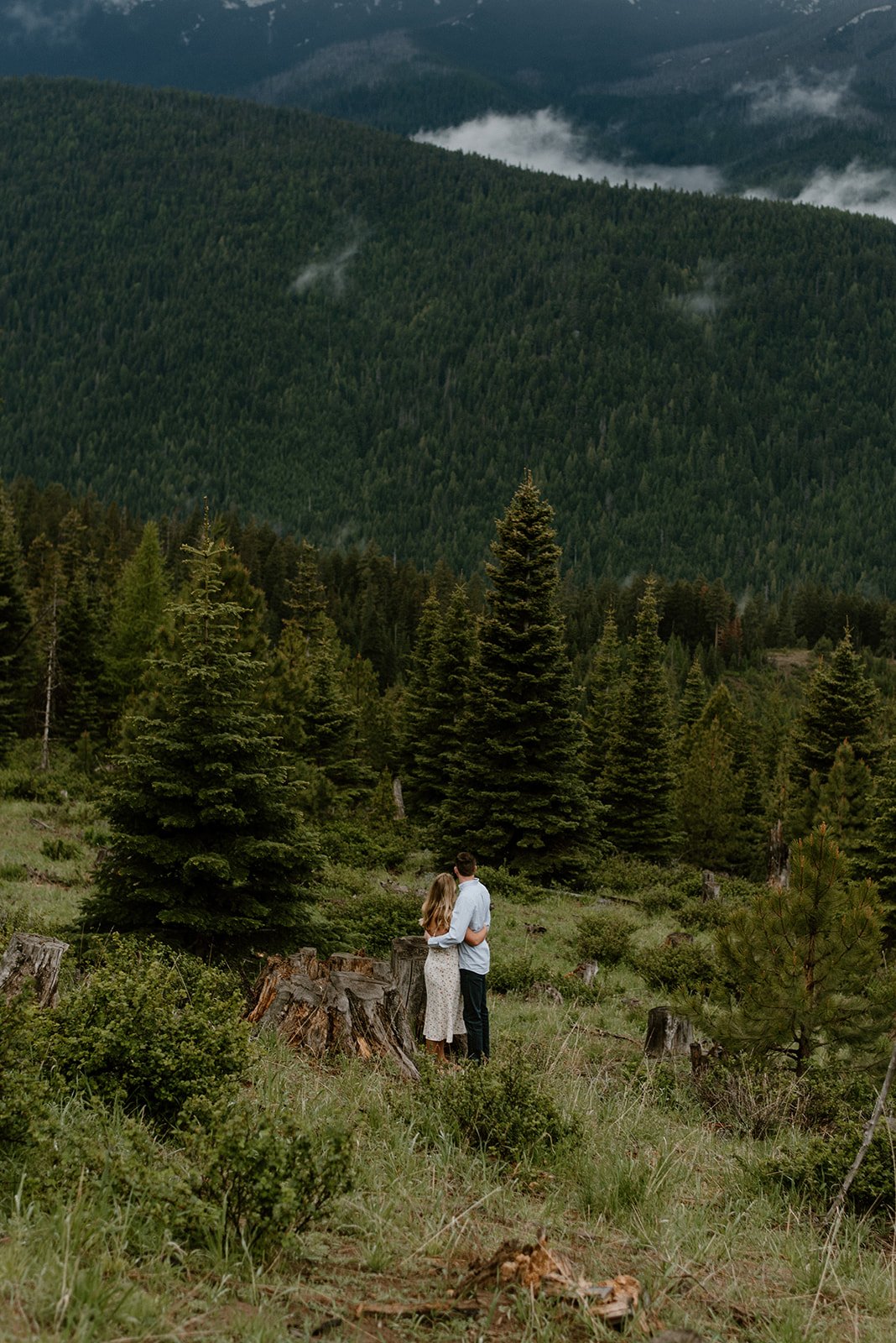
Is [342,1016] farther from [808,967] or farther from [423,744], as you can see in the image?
[423,744]

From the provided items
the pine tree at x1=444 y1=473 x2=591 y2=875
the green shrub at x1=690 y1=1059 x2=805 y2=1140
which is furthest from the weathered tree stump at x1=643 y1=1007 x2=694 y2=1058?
the pine tree at x1=444 y1=473 x2=591 y2=875

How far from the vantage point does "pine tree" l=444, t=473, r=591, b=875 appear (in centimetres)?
2600

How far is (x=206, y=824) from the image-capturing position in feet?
41.0

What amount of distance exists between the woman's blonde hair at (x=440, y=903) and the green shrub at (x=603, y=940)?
9471 millimetres

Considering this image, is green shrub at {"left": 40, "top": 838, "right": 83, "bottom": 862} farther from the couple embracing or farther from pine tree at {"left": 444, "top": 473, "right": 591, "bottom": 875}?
the couple embracing

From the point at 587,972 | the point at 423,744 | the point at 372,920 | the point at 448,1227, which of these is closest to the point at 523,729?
the point at 423,744

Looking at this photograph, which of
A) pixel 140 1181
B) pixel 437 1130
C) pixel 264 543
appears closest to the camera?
pixel 140 1181

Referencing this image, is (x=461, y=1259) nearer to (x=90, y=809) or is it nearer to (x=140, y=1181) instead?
(x=140, y=1181)

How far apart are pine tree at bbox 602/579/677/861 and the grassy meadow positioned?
28.2 metres

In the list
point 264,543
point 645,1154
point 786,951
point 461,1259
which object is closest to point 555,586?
point 786,951

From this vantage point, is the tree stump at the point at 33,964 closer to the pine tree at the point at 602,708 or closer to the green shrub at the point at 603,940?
the green shrub at the point at 603,940

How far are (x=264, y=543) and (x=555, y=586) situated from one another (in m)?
96.5

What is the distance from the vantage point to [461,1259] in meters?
3.96

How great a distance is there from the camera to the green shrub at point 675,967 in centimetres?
1577
